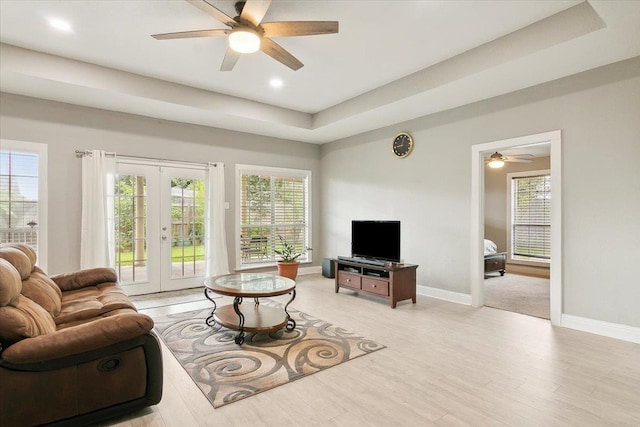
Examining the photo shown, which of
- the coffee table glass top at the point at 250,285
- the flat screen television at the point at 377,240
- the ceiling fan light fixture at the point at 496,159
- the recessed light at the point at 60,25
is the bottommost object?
the coffee table glass top at the point at 250,285

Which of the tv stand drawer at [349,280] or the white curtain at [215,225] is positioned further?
the white curtain at [215,225]

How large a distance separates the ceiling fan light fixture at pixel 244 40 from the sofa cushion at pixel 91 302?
2457 millimetres

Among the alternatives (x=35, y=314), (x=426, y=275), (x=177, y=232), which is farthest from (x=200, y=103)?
(x=426, y=275)

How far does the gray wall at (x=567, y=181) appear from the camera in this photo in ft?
11.2

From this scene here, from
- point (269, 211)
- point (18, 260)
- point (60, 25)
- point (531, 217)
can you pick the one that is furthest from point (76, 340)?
point (531, 217)

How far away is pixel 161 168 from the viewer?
5445 mm

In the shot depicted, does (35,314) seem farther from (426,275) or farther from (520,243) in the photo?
(520,243)

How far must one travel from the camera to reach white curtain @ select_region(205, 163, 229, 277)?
5793mm

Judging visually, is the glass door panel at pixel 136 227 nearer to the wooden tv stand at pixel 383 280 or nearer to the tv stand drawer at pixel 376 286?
the wooden tv stand at pixel 383 280

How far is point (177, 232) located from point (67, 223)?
4.88 feet

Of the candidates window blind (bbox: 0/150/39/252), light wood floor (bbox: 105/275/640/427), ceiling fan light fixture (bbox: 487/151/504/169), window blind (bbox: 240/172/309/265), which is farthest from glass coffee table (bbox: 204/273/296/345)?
ceiling fan light fixture (bbox: 487/151/504/169)

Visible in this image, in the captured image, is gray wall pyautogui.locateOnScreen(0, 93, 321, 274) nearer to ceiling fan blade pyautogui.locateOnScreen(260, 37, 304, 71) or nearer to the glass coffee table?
the glass coffee table

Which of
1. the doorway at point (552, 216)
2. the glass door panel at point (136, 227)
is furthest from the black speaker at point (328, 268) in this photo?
the glass door panel at point (136, 227)

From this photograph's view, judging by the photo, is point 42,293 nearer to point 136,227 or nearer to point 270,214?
point 136,227
